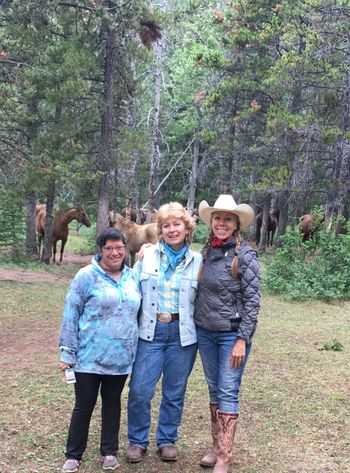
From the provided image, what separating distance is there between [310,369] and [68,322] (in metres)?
4.02

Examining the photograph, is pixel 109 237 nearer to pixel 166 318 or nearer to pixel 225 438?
pixel 166 318

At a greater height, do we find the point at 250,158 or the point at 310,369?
the point at 250,158

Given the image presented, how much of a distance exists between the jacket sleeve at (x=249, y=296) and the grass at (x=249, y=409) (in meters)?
1.08

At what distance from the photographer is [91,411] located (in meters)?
3.66

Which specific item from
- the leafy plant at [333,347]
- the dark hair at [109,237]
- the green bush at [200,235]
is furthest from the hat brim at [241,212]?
the green bush at [200,235]

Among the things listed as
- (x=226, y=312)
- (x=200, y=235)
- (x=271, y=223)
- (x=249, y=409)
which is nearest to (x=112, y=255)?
(x=226, y=312)

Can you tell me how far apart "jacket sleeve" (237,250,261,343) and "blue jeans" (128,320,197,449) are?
446 millimetres

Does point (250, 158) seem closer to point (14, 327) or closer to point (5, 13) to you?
point (5, 13)

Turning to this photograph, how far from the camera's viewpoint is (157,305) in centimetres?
377

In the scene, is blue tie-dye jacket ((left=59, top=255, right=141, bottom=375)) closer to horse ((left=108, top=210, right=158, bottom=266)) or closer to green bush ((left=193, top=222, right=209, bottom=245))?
horse ((left=108, top=210, right=158, bottom=266))

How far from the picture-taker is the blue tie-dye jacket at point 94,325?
3.52 meters

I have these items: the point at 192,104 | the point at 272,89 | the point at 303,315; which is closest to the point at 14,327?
the point at 303,315

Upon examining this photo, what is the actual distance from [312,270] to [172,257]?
9.41 meters

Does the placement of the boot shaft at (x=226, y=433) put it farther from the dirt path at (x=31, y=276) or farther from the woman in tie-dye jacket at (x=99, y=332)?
the dirt path at (x=31, y=276)
